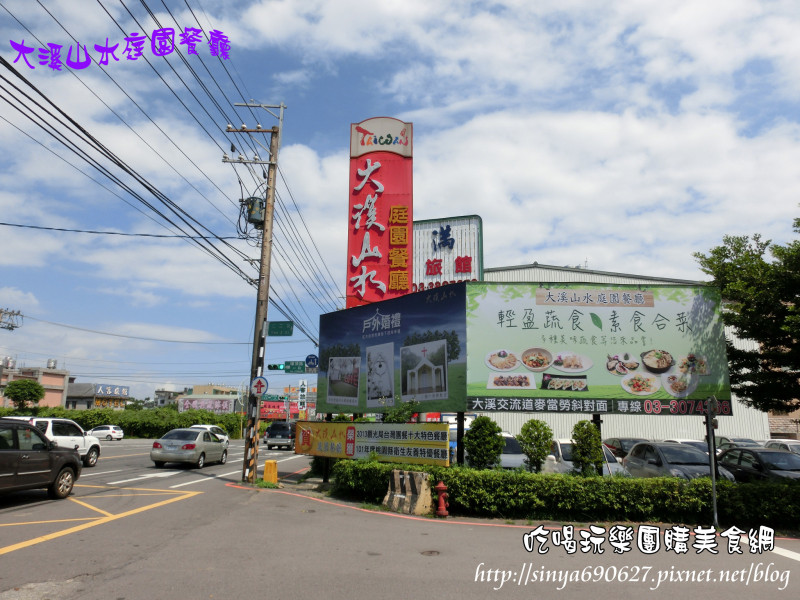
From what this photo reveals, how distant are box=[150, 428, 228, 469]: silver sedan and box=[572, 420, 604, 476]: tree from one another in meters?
15.0

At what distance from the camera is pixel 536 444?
12773mm

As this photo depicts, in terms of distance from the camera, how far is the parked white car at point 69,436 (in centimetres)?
1865

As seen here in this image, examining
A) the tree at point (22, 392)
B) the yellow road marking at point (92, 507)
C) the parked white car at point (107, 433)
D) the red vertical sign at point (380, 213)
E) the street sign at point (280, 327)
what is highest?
the red vertical sign at point (380, 213)

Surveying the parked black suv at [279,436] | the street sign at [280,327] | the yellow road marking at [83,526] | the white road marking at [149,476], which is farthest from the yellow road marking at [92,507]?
the parked black suv at [279,436]

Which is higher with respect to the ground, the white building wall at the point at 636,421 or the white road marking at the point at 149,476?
the white building wall at the point at 636,421

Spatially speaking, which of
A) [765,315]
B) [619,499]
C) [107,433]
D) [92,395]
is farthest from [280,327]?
[92,395]

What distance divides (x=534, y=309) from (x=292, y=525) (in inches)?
310

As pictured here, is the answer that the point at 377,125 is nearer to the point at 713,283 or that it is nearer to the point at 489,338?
the point at 489,338

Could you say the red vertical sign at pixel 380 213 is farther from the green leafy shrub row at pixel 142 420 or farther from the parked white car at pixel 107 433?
the green leafy shrub row at pixel 142 420

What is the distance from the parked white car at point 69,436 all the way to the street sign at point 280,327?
751 cm

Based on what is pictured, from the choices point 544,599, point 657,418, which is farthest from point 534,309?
point 657,418

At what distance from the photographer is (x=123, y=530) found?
935 cm

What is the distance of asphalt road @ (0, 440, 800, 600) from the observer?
641cm

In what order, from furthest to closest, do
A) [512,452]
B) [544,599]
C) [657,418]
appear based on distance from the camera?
[657,418]
[512,452]
[544,599]
